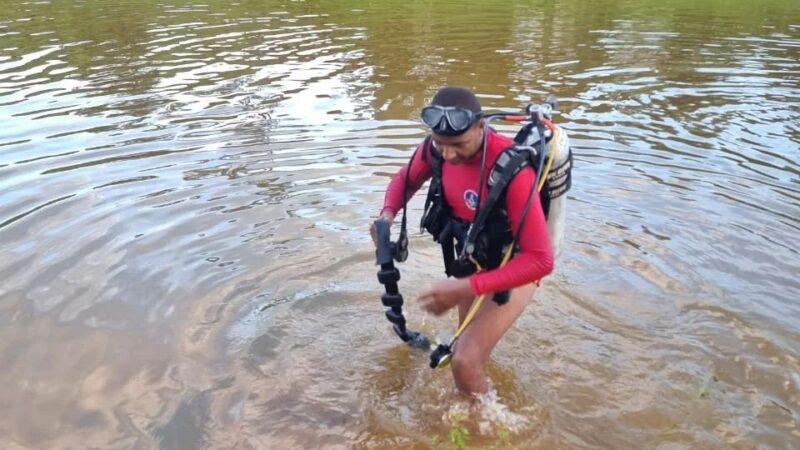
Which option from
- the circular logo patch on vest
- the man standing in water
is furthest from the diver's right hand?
the circular logo patch on vest

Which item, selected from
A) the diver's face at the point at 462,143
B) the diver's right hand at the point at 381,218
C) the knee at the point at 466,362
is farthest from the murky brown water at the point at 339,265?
the diver's face at the point at 462,143

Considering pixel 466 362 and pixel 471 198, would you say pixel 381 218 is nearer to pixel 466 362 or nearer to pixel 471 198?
pixel 471 198

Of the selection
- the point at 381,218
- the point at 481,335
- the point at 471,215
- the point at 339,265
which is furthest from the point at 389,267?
the point at 339,265

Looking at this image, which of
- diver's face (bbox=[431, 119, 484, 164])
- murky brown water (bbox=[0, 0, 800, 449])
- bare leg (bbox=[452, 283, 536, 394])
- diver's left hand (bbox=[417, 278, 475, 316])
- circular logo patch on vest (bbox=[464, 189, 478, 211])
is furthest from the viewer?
murky brown water (bbox=[0, 0, 800, 449])

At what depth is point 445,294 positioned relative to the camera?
13.3 feet

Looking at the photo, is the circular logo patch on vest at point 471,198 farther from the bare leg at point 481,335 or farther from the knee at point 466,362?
the knee at point 466,362

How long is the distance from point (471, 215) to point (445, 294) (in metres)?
0.73

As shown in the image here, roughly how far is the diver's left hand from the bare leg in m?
0.60

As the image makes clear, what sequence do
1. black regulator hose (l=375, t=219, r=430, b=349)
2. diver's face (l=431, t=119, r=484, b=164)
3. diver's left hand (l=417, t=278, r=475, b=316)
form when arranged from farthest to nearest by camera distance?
black regulator hose (l=375, t=219, r=430, b=349)
diver's face (l=431, t=119, r=484, b=164)
diver's left hand (l=417, t=278, r=475, b=316)

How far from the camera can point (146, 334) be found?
19.1 feet

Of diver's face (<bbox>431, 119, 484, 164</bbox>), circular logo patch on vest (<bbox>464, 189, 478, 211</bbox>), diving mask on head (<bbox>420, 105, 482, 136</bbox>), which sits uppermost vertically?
diving mask on head (<bbox>420, 105, 482, 136</bbox>)

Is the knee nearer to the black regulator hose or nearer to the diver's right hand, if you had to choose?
the black regulator hose

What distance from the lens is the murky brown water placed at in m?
4.92

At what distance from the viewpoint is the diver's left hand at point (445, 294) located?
4031 millimetres
